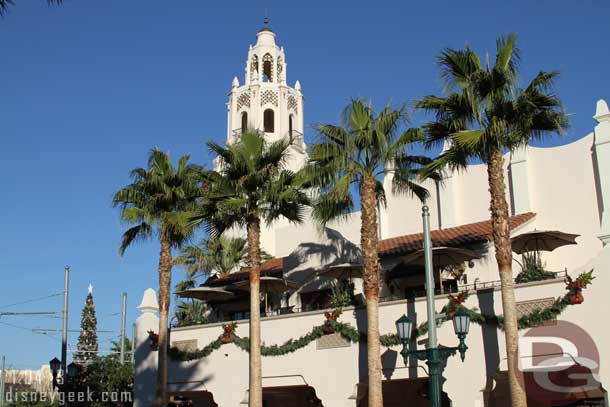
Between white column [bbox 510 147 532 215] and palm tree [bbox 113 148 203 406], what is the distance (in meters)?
11.5

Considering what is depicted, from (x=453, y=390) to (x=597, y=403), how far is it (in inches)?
156

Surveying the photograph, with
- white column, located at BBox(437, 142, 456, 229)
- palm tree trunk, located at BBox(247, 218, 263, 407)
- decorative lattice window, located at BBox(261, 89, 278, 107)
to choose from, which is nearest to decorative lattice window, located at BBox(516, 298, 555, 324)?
palm tree trunk, located at BBox(247, 218, 263, 407)

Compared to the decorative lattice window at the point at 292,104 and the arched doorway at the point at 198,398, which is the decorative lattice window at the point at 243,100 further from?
the arched doorway at the point at 198,398

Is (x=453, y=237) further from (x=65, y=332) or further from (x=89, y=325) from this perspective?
(x=89, y=325)

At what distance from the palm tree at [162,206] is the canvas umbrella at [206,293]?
3852 millimetres

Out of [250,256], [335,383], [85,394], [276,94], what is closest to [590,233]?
[335,383]

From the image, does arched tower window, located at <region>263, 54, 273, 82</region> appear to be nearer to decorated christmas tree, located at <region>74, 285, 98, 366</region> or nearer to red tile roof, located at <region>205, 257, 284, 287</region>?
red tile roof, located at <region>205, 257, 284, 287</region>

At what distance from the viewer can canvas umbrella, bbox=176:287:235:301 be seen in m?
29.2

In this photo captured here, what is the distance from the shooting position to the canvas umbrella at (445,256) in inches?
920

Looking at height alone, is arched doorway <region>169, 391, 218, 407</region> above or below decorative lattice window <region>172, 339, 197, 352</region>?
below

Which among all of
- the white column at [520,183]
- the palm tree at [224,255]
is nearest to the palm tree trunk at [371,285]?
the white column at [520,183]

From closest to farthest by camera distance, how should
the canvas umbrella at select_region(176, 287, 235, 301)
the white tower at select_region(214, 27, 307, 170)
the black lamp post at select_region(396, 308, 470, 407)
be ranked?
1. the black lamp post at select_region(396, 308, 470, 407)
2. the canvas umbrella at select_region(176, 287, 235, 301)
3. the white tower at select_region(214, 27, 307, 170)

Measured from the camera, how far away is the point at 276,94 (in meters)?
47.3

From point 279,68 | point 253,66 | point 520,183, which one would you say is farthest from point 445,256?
point 253,66
